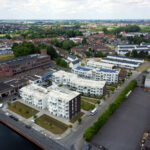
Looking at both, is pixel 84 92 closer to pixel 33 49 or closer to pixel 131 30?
pixel 33 49

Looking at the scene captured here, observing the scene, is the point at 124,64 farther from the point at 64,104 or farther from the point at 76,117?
the point at 64,104

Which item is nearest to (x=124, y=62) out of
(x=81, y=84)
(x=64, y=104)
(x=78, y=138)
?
(x=81, y=84)

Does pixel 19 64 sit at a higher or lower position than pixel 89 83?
higher

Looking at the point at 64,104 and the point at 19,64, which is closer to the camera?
the point at 64,104

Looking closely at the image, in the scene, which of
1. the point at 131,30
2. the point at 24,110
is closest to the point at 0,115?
the point at 24,110

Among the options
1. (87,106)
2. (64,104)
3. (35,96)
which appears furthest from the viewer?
(87,106)

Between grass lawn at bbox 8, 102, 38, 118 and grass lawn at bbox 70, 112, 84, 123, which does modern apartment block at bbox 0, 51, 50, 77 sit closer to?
grass lawn at bbox 8, 102, 38, 118

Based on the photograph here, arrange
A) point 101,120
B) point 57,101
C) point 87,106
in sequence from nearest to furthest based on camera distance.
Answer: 1. point 101,120
2. point 57,101
3. point 87,106
